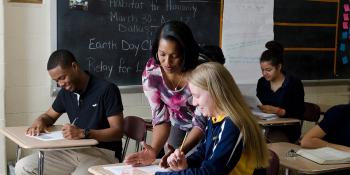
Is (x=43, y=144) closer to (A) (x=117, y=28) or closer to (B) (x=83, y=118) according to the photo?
(B) (x=83, y=118)

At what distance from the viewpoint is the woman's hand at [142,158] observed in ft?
7.68

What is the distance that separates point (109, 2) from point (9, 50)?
0.89m

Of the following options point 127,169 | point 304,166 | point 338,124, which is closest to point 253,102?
point 338,124

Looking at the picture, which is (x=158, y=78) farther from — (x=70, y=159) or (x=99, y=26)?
(x=99, y=26)


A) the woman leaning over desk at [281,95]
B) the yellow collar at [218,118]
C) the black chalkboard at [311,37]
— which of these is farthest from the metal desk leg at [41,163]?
the black chalkboard at [311,37]

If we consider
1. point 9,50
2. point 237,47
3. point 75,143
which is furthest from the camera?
point 237,47

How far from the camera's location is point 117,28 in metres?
4.32

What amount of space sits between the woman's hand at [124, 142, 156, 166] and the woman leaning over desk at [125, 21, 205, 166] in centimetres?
4

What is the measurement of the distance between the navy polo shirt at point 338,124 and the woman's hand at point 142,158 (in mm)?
1215

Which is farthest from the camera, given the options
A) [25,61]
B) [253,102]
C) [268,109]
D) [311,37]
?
[311,37]

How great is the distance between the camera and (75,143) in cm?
286

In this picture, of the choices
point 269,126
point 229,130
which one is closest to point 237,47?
point 269,126

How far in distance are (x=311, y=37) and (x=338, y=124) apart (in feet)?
8.19

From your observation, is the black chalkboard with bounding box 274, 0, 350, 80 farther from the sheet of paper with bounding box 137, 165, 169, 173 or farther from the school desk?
the sheet of paper with bounding box 137, 165, 169, 173
